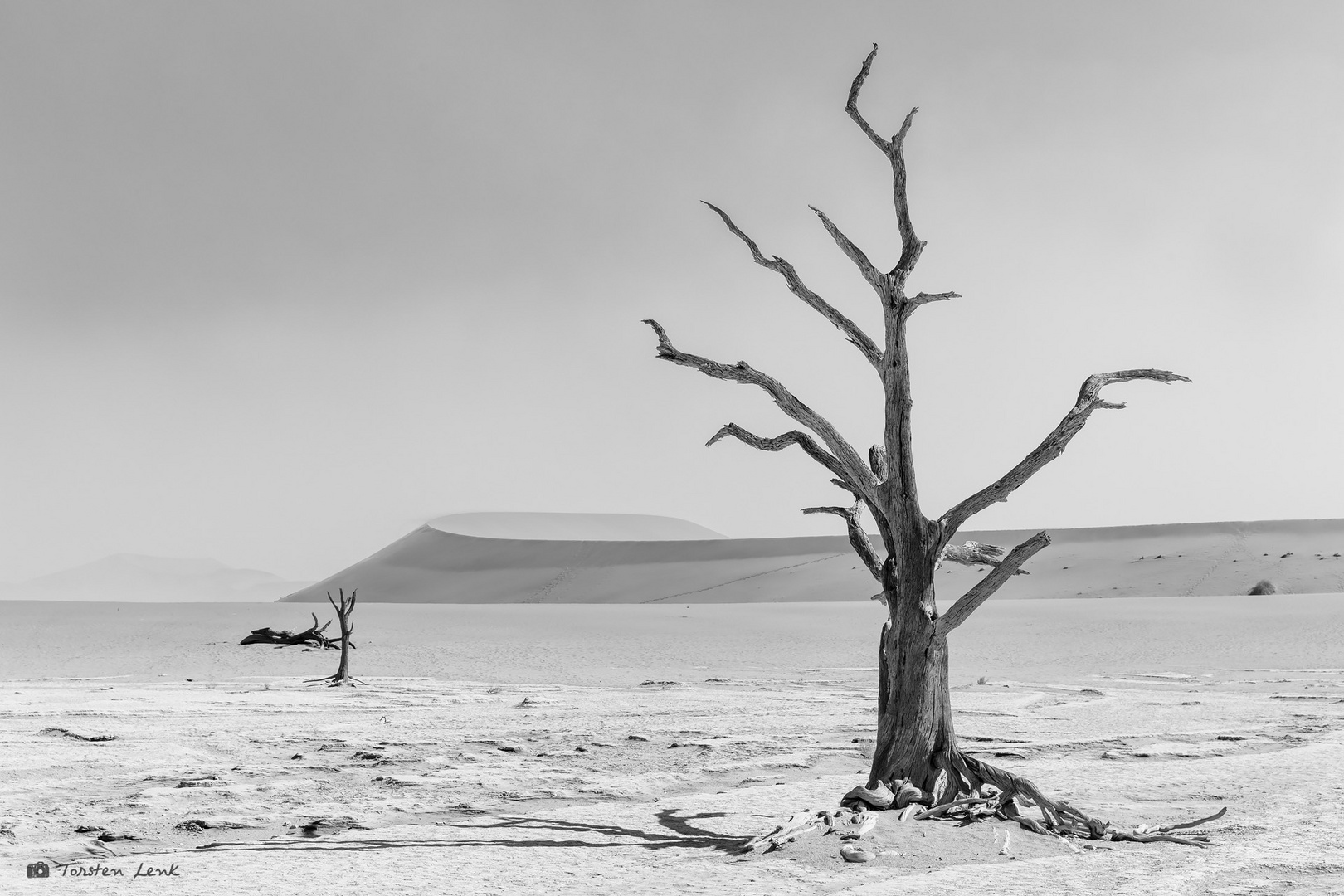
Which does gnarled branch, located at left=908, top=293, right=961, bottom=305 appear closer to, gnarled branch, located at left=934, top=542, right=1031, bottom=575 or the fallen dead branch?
gnarled branch, located at left=934, top=542, right=1031, bottom=575

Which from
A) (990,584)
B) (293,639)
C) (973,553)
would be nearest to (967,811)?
(990,584)

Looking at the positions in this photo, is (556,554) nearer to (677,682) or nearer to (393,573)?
(393,573)

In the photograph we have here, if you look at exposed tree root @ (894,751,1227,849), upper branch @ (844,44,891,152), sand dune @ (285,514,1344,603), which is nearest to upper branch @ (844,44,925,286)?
upper branch @ (844,44,891,152)

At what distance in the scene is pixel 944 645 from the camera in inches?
277

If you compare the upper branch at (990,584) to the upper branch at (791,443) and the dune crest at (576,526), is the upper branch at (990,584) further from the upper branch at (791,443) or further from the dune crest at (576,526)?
the dune crest at (576,526)

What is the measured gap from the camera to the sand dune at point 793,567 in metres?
46.9

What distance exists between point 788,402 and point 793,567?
53.3 m

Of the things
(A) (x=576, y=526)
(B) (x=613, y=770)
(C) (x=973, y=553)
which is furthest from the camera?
(A) (x=576, y=526)

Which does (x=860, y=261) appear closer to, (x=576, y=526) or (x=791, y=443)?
(x=791, y=443)

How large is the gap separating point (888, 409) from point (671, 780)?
12.0 ft

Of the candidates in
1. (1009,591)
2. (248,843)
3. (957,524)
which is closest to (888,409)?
(957,524)

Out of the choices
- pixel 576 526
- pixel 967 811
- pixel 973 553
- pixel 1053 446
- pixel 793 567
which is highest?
pixel 576 526

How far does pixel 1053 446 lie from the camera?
22.1ft

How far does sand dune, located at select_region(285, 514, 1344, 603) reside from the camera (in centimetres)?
4691
